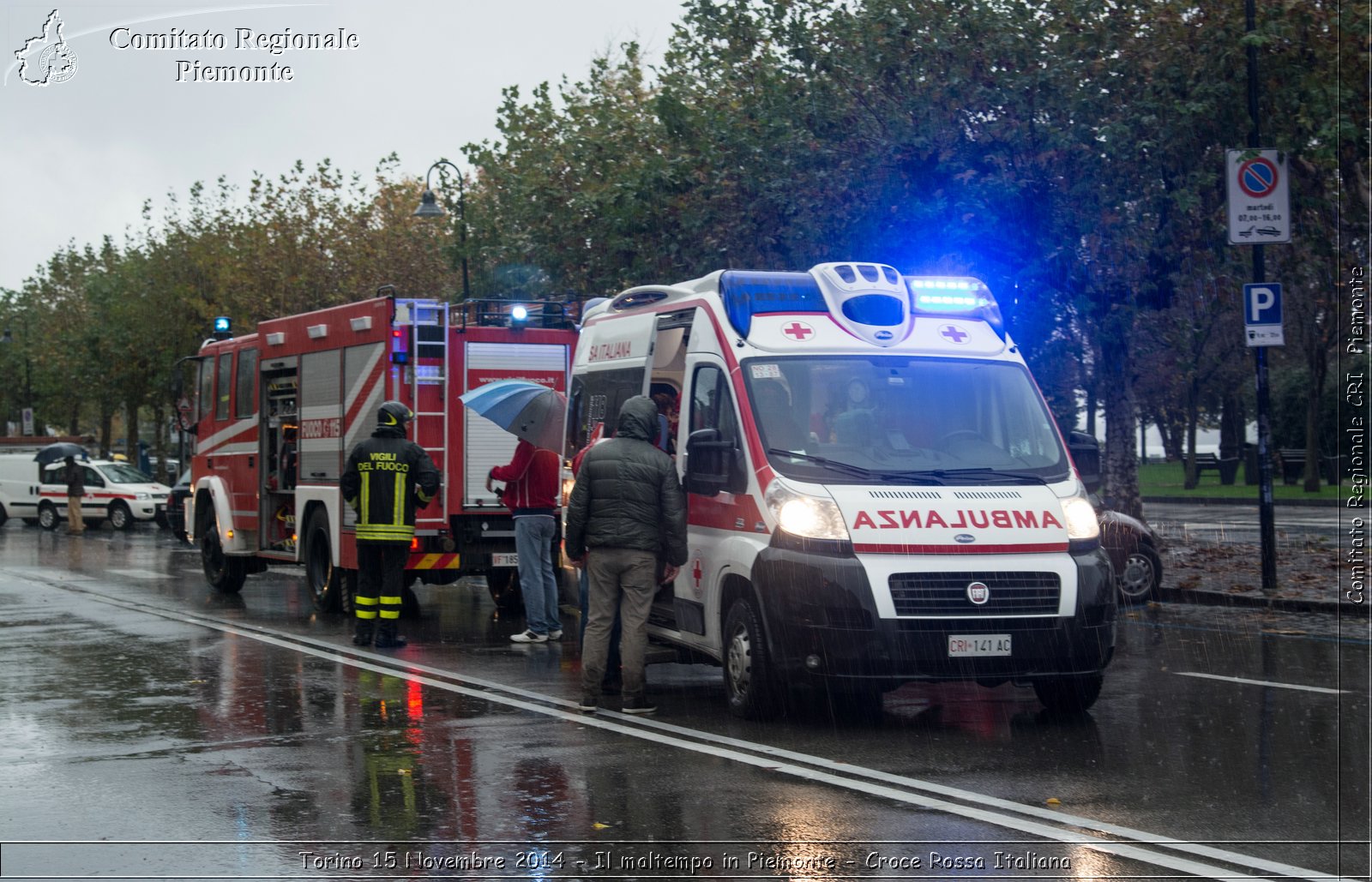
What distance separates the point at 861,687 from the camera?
8414mm

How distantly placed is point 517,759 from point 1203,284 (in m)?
15.5

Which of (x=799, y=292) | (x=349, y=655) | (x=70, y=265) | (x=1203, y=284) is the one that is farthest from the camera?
(x=70, y=265)

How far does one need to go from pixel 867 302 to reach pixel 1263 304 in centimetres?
793

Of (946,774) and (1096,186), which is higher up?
(1096,186)

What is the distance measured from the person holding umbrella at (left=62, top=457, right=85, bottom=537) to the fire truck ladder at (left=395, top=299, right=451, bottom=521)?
21.9 m

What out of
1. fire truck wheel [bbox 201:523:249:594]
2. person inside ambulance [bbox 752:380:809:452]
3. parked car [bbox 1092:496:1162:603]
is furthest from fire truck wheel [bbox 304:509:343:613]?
parked car [bbox 1092:496:1162:603]

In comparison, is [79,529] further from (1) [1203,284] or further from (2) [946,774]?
(2) [946,774]

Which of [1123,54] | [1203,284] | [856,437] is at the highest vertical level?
[1123,54]

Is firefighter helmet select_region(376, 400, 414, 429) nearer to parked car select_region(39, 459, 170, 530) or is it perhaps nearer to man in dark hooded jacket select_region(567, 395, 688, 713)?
man in dark hooded jacket select_region(567, 395, 688, 713)

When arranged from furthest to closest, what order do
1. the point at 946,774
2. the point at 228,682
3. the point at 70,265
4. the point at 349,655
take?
the point at 70,265 < the point at 349,655 < the point at 228,682 < the point at 946,774

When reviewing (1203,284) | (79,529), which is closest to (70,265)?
(79,529)

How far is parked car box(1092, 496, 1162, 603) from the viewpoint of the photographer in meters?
15.8

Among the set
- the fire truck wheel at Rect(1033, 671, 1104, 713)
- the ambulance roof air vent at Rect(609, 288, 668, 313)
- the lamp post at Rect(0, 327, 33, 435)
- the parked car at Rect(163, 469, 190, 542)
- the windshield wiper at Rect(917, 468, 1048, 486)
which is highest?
the lamp post at Rect(0, 327, 33, 435)

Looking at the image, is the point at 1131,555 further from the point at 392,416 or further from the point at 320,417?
the point at 320,417
